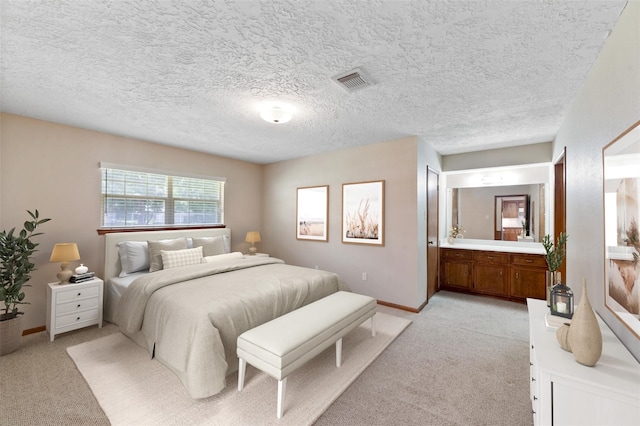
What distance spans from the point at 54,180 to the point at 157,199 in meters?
1.20

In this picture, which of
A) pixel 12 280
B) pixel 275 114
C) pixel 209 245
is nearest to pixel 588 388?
pixel 275 114

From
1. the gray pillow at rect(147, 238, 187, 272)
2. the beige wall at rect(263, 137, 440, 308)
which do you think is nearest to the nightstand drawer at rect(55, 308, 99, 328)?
the gray pillow at rect(147, 238, 187, 272)

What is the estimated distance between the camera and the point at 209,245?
4.20m

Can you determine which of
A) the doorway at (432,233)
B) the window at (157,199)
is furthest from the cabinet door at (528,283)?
the window at (157,199)

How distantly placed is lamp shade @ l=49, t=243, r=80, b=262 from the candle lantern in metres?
4.48

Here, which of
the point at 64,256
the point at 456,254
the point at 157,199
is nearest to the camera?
the point at 64,256

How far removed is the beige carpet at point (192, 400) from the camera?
177 cm

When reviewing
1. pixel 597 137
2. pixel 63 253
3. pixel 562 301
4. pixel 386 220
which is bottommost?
pixel 562 301

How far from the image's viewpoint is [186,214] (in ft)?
14.9

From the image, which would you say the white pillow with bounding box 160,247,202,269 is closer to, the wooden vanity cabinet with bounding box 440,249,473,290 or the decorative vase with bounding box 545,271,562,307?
the decorative vase with bounding box 545,271,562,307

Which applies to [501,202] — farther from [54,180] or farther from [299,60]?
[54,180]

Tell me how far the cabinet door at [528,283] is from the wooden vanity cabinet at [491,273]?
0.34 feet

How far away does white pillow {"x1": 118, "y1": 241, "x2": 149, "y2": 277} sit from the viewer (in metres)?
3.47

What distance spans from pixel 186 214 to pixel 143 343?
2.38 meters
